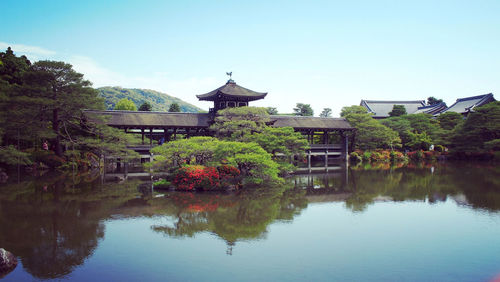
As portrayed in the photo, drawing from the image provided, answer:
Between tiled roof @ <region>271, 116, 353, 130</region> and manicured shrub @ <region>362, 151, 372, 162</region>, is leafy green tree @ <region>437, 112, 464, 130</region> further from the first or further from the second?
tiled roof @ <region>271, 116, 353, 130</region>

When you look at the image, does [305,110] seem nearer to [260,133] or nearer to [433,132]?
[433,132]

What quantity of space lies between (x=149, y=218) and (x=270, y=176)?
922 cm

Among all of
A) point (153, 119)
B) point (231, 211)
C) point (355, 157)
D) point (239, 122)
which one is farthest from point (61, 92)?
point (355, 157)

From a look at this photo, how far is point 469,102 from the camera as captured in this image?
50531mm

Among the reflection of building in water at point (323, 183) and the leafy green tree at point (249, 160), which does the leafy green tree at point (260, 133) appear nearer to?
the reflection of building in water at point (323, 183)

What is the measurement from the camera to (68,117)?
86.5 ft

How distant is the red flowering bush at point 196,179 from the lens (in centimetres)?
1856

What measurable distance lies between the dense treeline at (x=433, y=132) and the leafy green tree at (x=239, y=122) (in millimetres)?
17135

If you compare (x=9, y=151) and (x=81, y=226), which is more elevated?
(x=9, y=151)

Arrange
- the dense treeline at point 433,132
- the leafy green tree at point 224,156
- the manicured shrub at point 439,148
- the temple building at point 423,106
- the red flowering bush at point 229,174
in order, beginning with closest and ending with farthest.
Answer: the leafy green tree at point 224,156 < the red flowering bush at point 229,174 < the dense treeline at point 433,132 < the manicured shrub at point 439,148 < the temple building at point 423,106

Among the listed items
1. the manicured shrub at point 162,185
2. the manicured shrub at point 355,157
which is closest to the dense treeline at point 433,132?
the manicured shrub at point 355,157

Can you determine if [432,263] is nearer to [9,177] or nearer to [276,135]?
[276,135]

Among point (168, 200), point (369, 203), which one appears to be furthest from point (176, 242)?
point (369, 203)

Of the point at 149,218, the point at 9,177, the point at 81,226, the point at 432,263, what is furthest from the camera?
the point at 9,177
